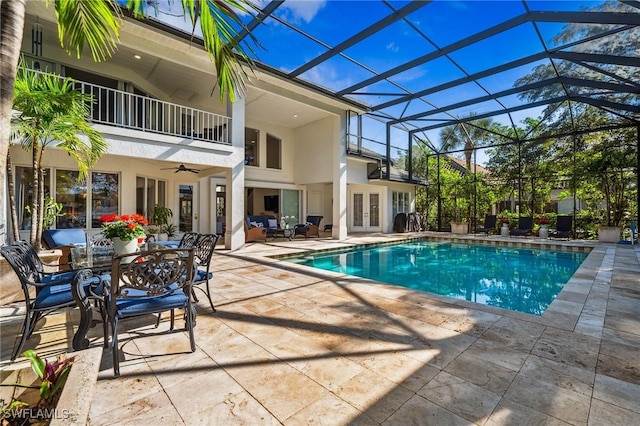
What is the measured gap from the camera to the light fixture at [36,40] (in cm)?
651

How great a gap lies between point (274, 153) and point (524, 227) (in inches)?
452

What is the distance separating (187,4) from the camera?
5.84ft

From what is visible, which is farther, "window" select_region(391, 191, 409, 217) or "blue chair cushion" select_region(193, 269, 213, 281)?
"window" select_region(391, 191, 409, 217)

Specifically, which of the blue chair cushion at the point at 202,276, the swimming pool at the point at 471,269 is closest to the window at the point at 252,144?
the swimming pool at the point at 471,269

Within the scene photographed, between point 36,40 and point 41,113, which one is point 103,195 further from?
point 41,113

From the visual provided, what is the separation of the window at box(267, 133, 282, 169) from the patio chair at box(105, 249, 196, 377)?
11.6m

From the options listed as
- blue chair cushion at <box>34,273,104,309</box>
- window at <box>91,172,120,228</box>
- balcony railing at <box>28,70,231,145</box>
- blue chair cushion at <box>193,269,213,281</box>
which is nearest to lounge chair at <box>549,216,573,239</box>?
balcony railing at <box>28,70,231,145</box>

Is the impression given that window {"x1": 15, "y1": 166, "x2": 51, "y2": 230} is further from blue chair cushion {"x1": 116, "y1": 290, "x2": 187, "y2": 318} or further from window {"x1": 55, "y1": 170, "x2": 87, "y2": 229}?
blue chair cushion {"x1": 116, "y1": 290, "x2": 187, "y2": 318}

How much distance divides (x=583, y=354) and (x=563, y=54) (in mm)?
7907

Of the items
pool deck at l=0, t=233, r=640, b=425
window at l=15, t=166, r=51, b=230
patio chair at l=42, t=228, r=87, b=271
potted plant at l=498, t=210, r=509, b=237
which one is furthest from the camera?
potted plant at l=498, t=210, r=509, b=237

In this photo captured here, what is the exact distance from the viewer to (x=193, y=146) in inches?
311

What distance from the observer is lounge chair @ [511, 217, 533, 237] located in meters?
12.5

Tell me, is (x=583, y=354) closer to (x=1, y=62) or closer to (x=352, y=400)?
(x=352, y=400)

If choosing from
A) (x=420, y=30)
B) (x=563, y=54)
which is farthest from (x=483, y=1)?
(x=563, y=54)
